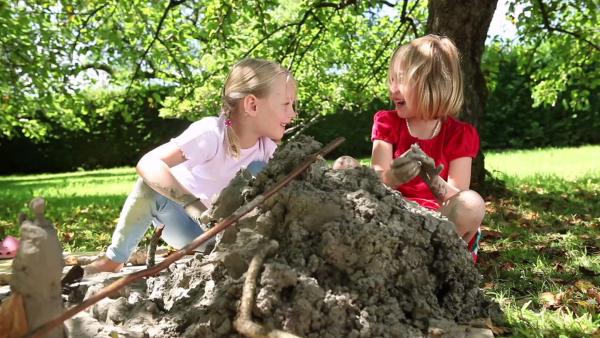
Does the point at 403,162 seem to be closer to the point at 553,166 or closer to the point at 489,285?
the point at 489,285

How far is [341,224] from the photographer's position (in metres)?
2.22

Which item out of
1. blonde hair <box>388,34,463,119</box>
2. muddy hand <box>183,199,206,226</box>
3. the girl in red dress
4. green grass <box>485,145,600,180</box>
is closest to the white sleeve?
muddy hand <box>183,199,206,226</box>

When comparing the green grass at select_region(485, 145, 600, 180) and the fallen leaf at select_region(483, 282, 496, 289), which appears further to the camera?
the green grass at select_region(485, 145, 600, 180)

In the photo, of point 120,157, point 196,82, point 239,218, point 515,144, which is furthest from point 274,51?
point 120,157

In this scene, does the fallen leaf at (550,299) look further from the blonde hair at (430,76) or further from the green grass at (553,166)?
the green grass at (553,166)

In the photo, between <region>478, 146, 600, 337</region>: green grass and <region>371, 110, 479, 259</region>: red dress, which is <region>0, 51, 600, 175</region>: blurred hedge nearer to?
<region>478, 146, 600, 337</region>: green grass

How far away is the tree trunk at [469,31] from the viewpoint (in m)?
5.87

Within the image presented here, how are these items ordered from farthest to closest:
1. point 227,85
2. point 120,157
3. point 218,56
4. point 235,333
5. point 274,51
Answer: point 120,157 → point 218,56 → point 274,51 → point 227,85 → point 235,333

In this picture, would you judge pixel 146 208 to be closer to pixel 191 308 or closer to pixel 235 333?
pixel 191 308

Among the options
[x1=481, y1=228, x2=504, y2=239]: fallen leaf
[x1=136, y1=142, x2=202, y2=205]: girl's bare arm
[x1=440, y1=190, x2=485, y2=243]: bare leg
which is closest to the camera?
[x1=440, y1=190, x2=485, y2=243]: bare leg

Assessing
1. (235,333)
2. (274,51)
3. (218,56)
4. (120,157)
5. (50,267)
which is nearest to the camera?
(50,267)

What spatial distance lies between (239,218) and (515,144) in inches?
720

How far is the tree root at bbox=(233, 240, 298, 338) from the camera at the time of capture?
188cm

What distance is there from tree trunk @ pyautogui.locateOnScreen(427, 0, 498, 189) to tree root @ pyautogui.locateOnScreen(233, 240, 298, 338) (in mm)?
→ 4334
